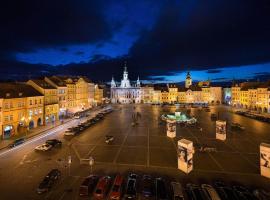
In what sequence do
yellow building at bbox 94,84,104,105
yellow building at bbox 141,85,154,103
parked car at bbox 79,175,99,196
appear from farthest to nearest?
yellow building at bbox 141,85,154,103, yellow building at bbox 94,84,104,105, parked car at bbox 79,175,99,196

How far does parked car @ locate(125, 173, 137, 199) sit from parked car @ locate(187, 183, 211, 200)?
592 cm

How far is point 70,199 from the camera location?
1938 centimetres

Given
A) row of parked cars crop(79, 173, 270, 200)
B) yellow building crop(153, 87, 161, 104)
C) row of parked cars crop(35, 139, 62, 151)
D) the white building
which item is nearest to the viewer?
row of parked cars crop(79, 173, 270, 200)

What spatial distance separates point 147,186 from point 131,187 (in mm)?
1857

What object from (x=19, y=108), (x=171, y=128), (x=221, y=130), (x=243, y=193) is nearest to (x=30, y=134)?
(x=19, y=108)

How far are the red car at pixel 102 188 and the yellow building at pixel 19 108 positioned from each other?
3156 cm

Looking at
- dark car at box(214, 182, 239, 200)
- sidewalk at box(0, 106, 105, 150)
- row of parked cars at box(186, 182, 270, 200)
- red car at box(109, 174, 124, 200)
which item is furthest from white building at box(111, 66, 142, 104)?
row of parked cars at box(186, 182, 270, 200)

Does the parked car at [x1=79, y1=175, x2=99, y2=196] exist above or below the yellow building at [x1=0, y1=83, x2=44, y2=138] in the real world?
below

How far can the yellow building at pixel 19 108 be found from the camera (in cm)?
4147

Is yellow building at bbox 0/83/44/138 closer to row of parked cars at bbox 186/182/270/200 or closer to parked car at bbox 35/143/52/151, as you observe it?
parked car at bbox 35/143/52/151

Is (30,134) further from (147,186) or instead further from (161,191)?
(161,191)

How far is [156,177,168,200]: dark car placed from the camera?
19248 millimetres

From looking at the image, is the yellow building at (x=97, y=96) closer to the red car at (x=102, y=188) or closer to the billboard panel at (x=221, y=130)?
the billboard panel at (x=221, y=130)

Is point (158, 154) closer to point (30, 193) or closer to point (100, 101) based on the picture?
point (30, 193)
